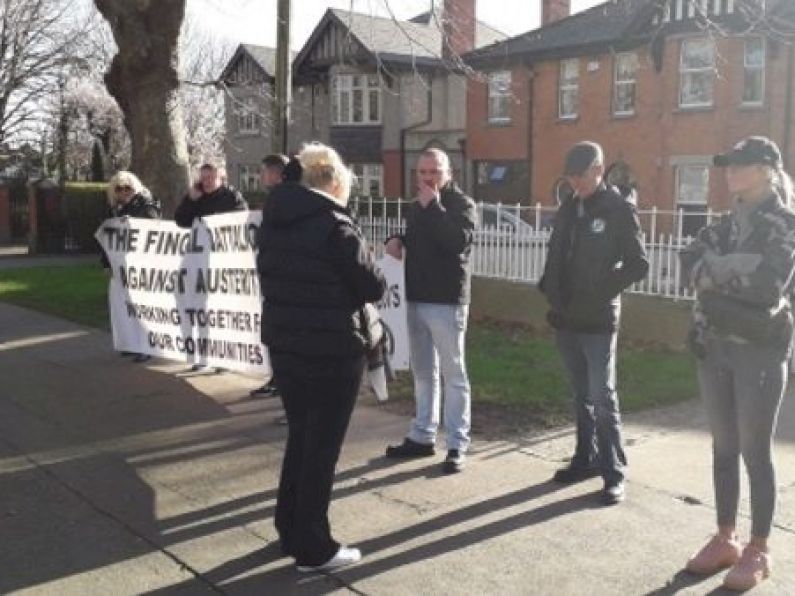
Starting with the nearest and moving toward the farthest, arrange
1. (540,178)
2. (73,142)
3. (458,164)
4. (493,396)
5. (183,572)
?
(183,572) < (493,396) < (540,178) < (458,164) < (73,142)

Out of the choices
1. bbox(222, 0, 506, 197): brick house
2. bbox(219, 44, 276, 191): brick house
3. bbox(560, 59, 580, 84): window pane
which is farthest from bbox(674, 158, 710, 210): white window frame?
bbox(219, 44, 276, 191): brick house

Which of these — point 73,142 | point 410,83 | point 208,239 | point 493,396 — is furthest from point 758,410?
point 73,142

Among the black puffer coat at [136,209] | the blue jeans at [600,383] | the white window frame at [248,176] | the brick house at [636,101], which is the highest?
the brick house at [636,101]

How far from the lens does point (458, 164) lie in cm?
3422

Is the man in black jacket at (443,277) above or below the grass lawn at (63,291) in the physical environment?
above

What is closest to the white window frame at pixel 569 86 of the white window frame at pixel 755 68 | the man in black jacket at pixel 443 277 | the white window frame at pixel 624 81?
the white window frame at pixel 624 81

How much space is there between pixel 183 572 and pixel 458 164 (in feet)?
101

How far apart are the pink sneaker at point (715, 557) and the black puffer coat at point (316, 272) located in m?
1.81

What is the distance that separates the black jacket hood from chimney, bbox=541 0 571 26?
31.1 metres

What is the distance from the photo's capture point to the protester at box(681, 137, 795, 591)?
12.7 feet

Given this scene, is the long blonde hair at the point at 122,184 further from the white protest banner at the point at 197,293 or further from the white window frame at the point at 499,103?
the white window frame at the point at 499,103

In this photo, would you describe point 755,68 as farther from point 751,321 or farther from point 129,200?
point 751,321

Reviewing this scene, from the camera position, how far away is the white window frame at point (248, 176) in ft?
150

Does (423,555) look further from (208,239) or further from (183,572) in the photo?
(208,239)
